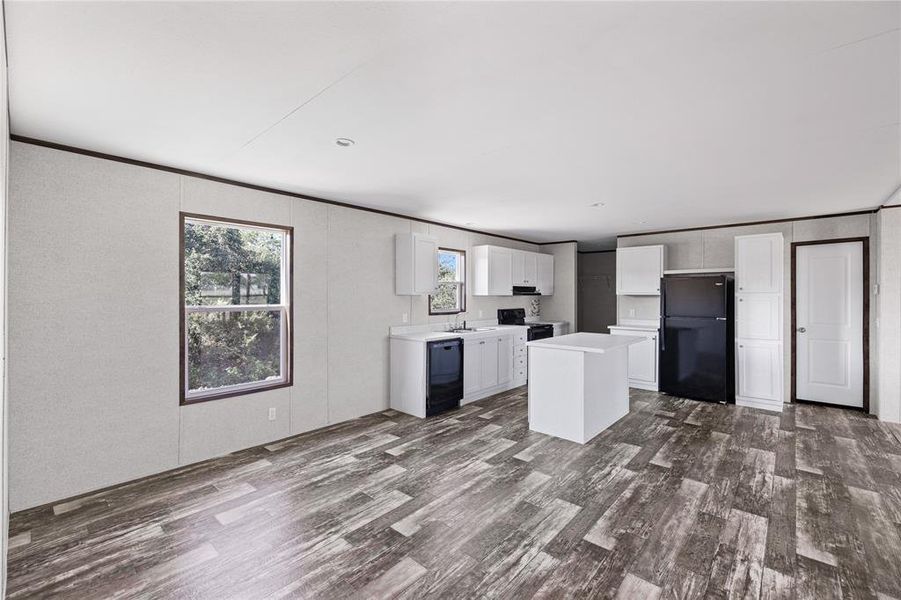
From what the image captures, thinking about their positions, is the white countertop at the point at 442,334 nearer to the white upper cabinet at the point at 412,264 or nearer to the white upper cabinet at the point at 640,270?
the white upper cabinet at the point at 412,264

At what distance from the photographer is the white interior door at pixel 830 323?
16.6 feet

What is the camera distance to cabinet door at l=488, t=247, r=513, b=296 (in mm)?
6340

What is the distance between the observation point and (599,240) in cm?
751

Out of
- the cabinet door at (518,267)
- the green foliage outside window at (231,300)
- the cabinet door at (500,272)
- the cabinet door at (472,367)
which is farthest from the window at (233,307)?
the cabinet door at (518,267)

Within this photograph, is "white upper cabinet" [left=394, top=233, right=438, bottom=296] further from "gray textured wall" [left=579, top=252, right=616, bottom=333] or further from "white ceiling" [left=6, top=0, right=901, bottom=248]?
"gray textured wall" [left=579, top=252, right=616, bottom=333]

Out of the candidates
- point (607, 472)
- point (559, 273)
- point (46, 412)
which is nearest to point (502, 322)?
point (559, 273)

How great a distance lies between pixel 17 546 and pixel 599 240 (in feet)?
25.4

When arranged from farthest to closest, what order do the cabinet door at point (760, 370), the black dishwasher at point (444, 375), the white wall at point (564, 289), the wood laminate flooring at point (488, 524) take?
the white wall at point (564, 289), the cabinet door at point (760, 370), the black dishwasher at point (444, 375), the wood laminate flooring at point (488, 524)

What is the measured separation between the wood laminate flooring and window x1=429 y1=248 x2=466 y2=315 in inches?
88.7

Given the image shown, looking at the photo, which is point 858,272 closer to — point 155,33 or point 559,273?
point 559,273

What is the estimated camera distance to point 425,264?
5.22 meters

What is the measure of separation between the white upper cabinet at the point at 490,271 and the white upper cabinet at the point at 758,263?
3.13m

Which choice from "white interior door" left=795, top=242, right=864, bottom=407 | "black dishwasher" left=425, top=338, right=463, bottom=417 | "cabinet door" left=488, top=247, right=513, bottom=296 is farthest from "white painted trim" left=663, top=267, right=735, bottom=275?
"black dishwasher" left=425, top=338, right=463, bottom=417

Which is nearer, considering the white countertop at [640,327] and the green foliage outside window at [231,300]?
the green foliage outside window at [231,300]
